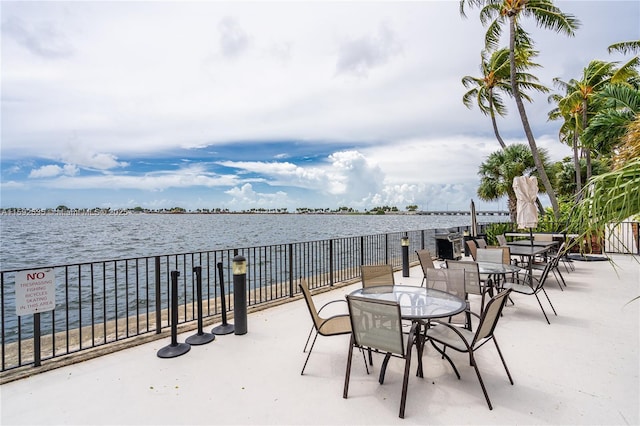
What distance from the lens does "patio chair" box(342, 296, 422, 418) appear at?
2.40 m

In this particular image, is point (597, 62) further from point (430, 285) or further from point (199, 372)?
point (199, 372)

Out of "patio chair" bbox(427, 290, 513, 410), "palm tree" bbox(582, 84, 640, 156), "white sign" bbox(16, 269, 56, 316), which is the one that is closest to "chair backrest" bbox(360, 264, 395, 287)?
"patio chair" bbox(427, 290, 513, 410)

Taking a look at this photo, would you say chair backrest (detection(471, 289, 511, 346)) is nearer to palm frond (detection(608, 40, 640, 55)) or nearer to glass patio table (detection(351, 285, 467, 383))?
glass patio table (detection(351, 285, 467, 383))

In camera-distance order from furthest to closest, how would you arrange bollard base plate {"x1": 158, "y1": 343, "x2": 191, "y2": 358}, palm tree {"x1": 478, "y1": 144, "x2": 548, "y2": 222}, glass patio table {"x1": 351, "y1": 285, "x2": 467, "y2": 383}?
palm tree {"x1": 478, "y1": 144, "x2": 548, "y2": 222} < bollard base plate {"x1": 158, "y1": 343, "x2": 191, "y2": 358} < glass patio table {"x1": 351, "y1": 285, "x2": 467, "y2": 383}

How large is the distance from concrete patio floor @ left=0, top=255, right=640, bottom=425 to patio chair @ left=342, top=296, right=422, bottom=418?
33 cm

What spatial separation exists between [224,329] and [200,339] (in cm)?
40

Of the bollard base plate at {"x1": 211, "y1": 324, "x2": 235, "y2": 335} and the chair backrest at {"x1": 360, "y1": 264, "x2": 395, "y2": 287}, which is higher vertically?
the chair backrest at {"x1": 360, "y1": 264, "x2": 395, "y2": 287}

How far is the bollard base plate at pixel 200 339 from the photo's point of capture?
12.4ft

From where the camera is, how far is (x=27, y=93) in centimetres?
955

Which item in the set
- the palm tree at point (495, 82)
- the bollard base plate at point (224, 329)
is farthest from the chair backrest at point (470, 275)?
→ the palm tree at point (495, 82)

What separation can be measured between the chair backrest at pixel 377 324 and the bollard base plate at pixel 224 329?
2187 millimetres

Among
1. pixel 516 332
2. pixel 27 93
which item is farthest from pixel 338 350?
pixel 27 93

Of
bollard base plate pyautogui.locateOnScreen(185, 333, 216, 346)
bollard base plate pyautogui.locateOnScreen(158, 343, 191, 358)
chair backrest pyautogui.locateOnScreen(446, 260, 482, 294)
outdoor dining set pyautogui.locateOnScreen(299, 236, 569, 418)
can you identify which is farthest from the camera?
chair backrest pyautogui.locateOnScreen(446, 260, 482, 294)

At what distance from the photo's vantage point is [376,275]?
13.8 ft
